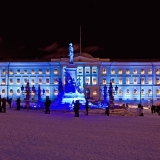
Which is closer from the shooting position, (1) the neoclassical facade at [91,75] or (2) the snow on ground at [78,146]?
(2) the snow on ground at [78,146]

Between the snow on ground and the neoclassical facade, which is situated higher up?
the neoclassical facade

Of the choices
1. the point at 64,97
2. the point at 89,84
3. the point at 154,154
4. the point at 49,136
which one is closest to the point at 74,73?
the point at 64,97

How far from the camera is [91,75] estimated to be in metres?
97.5

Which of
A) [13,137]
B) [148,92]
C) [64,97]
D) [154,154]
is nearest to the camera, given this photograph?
[154,154]

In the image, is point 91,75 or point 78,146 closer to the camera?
point 78,146

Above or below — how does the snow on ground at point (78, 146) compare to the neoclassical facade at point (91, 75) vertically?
below

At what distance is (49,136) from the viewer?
1373cm

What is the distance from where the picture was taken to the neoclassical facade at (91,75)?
97.1 m

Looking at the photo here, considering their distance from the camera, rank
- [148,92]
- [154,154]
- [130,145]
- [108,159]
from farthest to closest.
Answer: [148,92], [130,145], [154,154], [108,159]

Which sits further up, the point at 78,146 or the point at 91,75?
the point at 91,75

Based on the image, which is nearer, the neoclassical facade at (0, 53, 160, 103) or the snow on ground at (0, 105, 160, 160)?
the snow on ground at (0, 105, 160, 160)

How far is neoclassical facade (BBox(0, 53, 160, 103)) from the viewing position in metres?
97.1

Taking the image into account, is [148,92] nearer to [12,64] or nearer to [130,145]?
[12,64]

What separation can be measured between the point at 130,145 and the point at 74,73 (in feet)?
109
